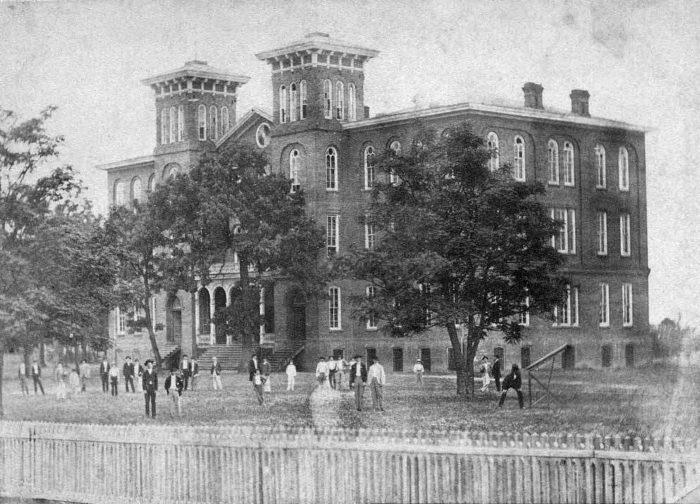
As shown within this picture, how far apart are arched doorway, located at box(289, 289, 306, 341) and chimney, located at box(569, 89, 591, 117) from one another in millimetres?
18821

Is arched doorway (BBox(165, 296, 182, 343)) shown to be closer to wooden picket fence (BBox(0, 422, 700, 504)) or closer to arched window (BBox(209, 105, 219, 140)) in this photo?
arched window (BBox(209, 105, 219, 140))

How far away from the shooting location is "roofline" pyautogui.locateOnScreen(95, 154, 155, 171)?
6675 centimetres

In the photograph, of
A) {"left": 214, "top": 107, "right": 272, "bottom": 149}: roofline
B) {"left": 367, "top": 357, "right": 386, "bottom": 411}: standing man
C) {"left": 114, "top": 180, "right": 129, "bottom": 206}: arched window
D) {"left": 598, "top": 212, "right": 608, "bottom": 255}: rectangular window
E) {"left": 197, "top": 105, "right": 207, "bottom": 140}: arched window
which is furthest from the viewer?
{"left": 114, "top": 180, "right": 129, "bottom": 206}: arched window

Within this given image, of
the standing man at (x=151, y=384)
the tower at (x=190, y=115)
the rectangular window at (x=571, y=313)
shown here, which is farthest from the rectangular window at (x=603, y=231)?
the standing man at (x=151, y=384)

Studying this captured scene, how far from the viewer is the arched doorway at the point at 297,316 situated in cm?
5703

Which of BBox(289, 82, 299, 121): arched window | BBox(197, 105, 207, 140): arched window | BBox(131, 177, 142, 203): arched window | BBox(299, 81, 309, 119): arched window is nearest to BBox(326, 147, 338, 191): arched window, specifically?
BBox(299, 81, 309, 119): arched window

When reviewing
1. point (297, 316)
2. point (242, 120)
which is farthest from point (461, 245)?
point (242, 120)

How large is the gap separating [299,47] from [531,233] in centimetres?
2051

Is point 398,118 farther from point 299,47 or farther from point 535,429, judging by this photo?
point 535,429

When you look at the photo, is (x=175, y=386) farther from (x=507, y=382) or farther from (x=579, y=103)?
(x=579, y=103)

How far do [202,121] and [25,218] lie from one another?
34.7 metres

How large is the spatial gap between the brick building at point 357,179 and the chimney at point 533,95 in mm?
128

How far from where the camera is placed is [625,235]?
5019cm

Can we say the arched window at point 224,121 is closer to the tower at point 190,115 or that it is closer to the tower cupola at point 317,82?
the tower at point 190,115
